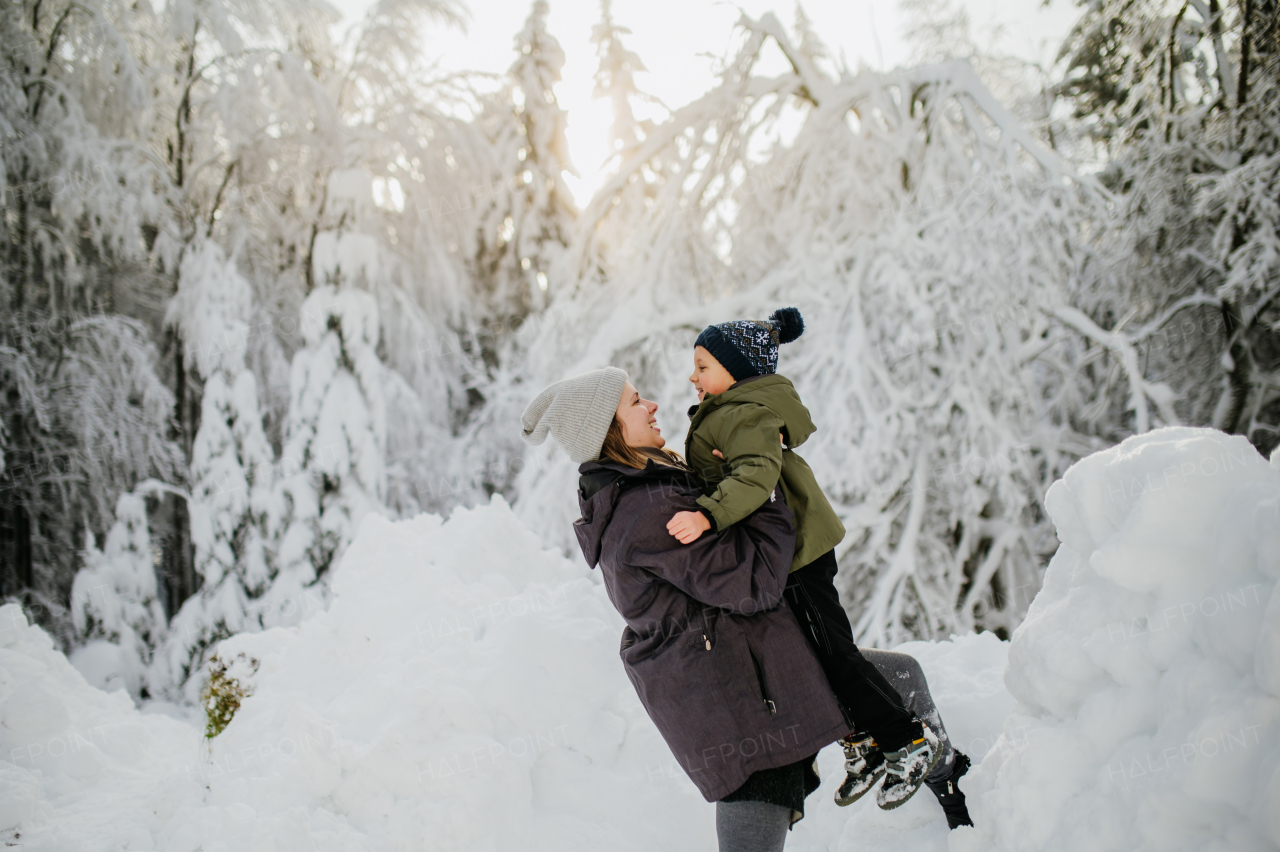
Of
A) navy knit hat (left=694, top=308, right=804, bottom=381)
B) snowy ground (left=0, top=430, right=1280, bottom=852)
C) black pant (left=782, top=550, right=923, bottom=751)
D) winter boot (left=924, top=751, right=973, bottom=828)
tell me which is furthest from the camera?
navy knit hat (left=694, top=308, right=804, bottom=381)

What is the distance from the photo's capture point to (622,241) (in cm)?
560

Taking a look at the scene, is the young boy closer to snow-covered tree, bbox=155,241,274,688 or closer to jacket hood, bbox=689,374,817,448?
jacket hood, bbox=689,374,817,448

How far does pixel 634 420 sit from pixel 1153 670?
129 cm

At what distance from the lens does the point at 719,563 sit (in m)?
1.52

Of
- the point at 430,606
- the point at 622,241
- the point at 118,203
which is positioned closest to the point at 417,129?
the point at 118,203

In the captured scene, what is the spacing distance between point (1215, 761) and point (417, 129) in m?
10.0

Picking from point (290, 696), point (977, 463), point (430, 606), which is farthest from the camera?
point (977, 463)

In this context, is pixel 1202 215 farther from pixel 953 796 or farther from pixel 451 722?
pixel 451 722

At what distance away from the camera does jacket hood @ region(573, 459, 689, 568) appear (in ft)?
5.32

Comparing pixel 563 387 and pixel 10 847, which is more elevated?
pixel 563 387

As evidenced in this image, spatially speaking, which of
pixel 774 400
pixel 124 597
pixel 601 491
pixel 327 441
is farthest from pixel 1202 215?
pixel 124 597

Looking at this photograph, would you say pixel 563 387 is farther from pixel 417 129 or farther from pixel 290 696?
pixel 417 129

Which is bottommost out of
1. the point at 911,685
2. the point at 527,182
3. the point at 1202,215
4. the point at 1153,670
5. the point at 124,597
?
the point at 124,597

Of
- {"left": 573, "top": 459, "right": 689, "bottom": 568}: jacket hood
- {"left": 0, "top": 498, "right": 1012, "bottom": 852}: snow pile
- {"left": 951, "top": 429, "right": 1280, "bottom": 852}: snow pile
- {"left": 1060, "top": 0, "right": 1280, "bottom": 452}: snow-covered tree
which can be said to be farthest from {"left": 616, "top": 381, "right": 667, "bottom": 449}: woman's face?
{"left": 1060, "top": 0, "right": 1280, "bottom": 452}: snow-covered tree
